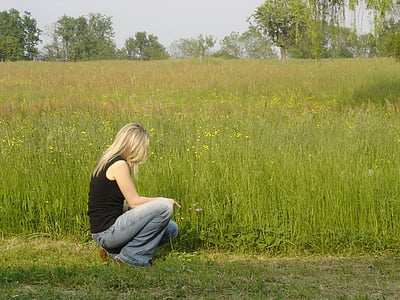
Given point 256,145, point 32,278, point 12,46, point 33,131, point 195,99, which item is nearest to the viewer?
point 32,278

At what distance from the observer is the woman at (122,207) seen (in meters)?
4.70

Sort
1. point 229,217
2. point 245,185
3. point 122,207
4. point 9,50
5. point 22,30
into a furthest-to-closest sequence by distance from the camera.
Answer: point 22,30 → point 9,50 → point 245,185 → point 229,217 → point 122,207

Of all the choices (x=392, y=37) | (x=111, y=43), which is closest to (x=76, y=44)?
(x=111, y=43)

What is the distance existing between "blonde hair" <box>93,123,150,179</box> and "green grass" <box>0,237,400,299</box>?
1.01 meters

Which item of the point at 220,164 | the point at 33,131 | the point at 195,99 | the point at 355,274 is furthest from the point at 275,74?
the point at 355,274

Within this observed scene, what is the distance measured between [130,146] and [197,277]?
1.32 metres

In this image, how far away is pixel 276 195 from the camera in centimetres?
603

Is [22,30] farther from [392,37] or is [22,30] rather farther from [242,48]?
[392,37]

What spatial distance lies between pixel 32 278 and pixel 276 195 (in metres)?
2.89

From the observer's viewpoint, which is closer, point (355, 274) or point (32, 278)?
point (32, 278)

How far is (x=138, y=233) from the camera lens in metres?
4.90

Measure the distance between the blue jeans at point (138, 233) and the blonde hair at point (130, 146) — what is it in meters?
0.46

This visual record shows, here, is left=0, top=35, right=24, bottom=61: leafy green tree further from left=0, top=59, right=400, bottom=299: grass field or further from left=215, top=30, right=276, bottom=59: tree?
left=0, top=59, right=400, bottom=299: grass field

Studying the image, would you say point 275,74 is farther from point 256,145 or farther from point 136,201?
point 136,201
